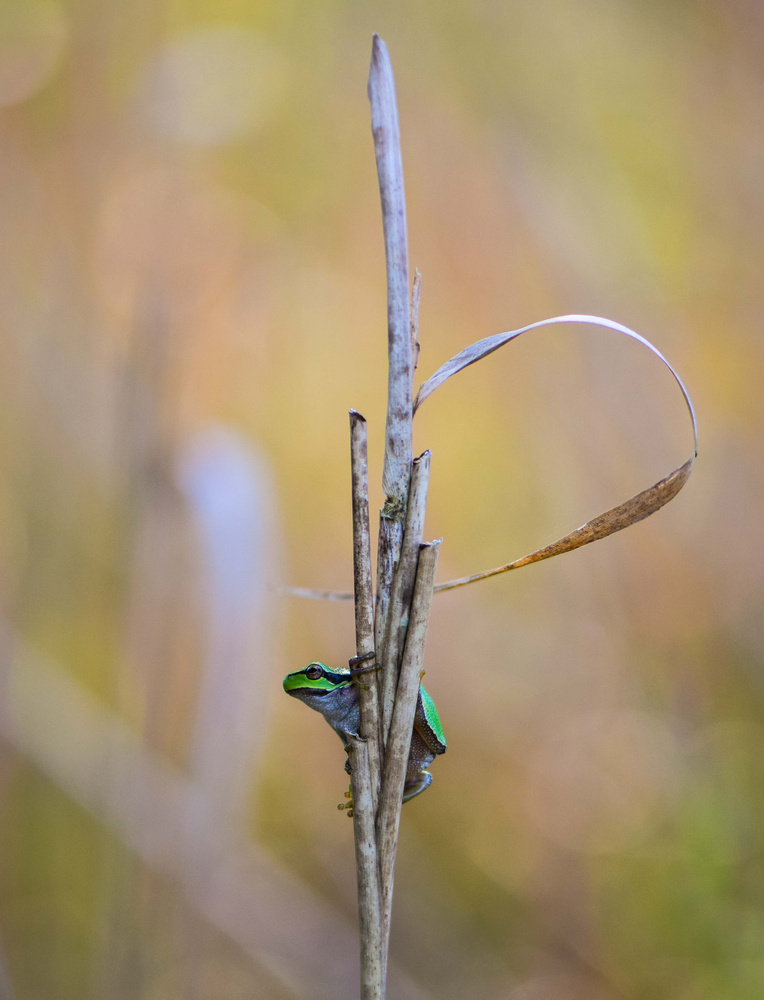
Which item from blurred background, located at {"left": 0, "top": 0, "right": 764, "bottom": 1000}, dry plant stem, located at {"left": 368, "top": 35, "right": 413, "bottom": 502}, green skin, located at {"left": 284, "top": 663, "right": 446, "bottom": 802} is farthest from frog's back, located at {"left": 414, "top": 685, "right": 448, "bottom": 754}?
blurred background, located at {"left": 0, "top": 0, "right": 764, "bottom": 1000}

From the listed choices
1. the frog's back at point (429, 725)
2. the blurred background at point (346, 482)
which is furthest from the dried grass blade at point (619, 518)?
the blurred background at point (346, 482)

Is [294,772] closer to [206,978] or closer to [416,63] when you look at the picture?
[206,978]

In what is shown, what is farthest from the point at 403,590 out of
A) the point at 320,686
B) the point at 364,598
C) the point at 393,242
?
the point at 320,686

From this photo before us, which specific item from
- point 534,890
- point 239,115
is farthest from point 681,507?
point 239,115

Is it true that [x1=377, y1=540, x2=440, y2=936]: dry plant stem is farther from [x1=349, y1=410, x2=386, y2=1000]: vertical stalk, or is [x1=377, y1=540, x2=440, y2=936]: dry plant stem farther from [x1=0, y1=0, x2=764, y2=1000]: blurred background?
[x1=0, y1=0, x2=764, y2=1000]: blurred background

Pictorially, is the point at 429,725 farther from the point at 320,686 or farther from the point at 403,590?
the point at 403,590
